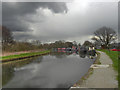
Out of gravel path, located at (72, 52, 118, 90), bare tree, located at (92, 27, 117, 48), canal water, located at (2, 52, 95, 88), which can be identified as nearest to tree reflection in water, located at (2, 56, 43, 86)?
canal water, located at (2, 52, 95, 88)

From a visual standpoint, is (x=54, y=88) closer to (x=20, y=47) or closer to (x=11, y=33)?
(x=20, y=47)

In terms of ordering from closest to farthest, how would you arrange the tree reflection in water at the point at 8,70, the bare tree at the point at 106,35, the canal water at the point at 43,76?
the canal water at the point at 43,76 → the tree reflection in water at the point at 8,70 → the bare tree at the point at 106,35

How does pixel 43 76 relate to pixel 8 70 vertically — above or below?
above

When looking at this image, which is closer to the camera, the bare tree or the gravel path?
the gravel path

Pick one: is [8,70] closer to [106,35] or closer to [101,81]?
[101,81]

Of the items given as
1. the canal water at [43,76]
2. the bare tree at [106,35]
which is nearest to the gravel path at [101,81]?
the canal water at [43,76]

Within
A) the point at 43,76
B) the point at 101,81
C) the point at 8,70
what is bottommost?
the point at 8,70

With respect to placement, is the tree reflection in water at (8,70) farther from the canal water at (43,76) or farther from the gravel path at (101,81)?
the gravel path at (101,81)

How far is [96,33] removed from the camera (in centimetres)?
5178

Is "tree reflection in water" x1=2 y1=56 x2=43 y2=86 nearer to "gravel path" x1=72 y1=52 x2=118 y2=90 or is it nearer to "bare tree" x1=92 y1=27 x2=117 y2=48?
"gravel path" x1=72 y1=52 x2=118 y2=90

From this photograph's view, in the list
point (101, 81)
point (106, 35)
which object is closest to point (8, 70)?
point (101, 81)

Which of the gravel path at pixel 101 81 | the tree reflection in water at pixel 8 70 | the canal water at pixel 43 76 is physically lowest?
the tree reflection in water at pixel 8 70

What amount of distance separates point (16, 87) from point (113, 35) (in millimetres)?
48929

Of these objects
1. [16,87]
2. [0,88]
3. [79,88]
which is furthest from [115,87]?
[0,88]
